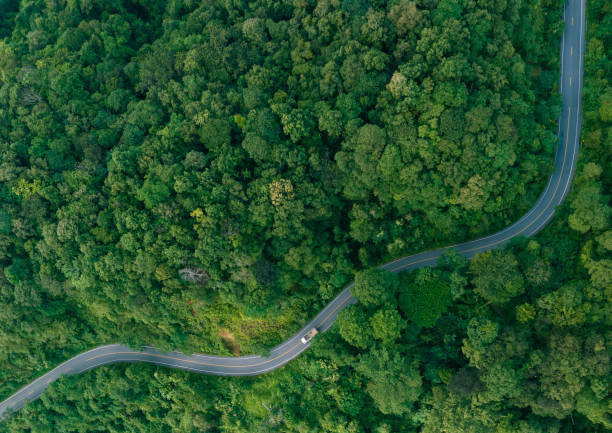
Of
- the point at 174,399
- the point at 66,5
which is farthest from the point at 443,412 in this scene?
the point at 66,5

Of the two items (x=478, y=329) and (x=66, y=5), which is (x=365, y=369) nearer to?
(x=478, y=329)

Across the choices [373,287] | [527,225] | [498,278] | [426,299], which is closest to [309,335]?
[373,287]

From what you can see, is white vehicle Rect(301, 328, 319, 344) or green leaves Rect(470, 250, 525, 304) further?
white vehicle Rect(301, 328, 319, 344)

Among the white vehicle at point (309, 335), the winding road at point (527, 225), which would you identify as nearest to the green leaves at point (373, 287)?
the winding road at point (527, 225)

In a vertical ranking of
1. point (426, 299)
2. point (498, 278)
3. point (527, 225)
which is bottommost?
point (426, 299)

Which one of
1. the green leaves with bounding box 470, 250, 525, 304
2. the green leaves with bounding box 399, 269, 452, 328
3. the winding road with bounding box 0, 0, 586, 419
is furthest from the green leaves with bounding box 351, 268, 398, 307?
the green leaves with bounding box 470, 250, 525, 304

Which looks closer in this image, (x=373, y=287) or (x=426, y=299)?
(x=373, y=287)

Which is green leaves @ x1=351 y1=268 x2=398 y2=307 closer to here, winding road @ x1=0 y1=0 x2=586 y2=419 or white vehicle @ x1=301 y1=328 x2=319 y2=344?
winding road @ x1=0 y1=0 x2=586 y2=419

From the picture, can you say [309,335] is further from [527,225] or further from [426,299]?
[527,225]
